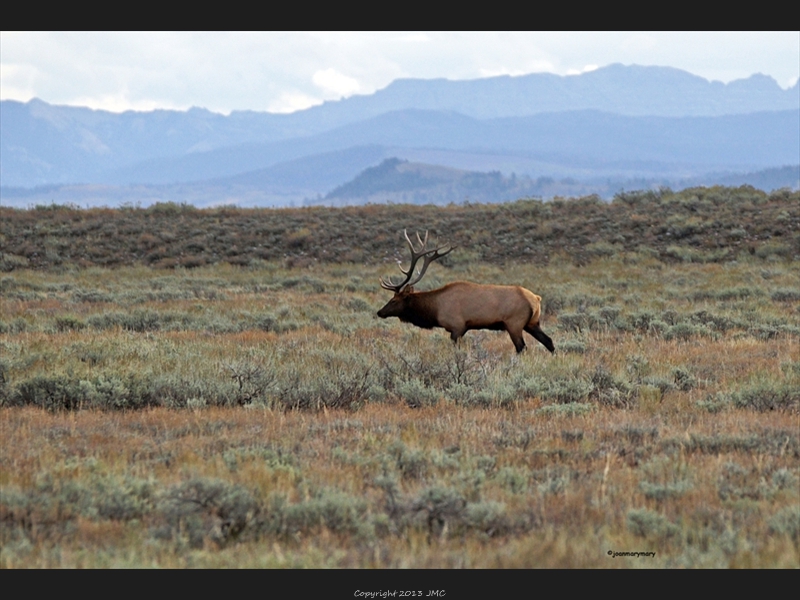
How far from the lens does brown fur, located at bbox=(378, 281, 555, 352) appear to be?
1194cm

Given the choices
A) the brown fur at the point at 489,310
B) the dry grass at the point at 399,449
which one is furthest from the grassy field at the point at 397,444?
the brown fur at the point at 489,310

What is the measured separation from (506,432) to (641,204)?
30114 mm

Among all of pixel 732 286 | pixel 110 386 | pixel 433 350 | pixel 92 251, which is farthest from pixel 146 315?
pixel 92 251

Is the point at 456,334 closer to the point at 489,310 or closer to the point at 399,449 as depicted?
the point at 489,310

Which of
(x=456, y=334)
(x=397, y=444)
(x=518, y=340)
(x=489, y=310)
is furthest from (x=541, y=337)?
(x=397, y=444)

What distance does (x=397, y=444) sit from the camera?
Result: 6582mm

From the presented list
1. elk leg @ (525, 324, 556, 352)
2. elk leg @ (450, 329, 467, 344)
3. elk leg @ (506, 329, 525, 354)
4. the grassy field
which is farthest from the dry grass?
elk leg @ (506, 329, 525, 354)

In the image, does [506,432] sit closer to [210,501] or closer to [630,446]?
[630,446]

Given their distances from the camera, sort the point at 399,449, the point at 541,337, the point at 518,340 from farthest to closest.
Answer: the point at 541,337 → the point at 518,340 → the point at 399,449

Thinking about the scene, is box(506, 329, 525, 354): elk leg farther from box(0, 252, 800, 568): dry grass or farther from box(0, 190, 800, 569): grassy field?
box(0, 252, 800, 568): dry grass

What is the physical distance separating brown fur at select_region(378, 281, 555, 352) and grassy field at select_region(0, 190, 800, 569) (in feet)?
1.06

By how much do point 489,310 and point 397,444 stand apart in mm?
5630

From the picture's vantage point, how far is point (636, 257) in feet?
91.0

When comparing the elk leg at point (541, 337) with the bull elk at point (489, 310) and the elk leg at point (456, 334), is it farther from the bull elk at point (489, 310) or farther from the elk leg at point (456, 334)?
the elk leg at point (456, 334)
